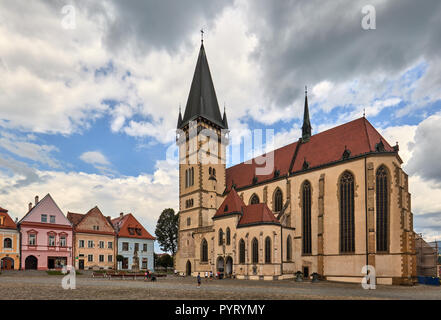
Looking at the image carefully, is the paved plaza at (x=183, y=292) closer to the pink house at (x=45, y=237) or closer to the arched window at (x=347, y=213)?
the arched window at (x=347, y=213)

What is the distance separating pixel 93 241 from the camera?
51.1m

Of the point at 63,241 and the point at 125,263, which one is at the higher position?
the point at 63,241

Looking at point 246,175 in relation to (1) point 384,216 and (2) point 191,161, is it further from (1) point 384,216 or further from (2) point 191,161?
(1) point 384,216

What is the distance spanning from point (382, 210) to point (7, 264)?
Answer: 44.4m

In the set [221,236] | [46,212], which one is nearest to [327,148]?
[221,236]

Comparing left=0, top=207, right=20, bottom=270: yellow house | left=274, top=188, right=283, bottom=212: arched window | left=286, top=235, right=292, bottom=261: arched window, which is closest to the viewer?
left=286, top=235, right=292, bottom=261: arched window

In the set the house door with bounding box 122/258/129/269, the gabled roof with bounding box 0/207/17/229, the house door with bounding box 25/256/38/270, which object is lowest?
the house door with bounding box 122/258/129/269

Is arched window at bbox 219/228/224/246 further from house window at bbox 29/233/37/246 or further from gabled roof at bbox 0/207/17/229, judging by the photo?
gabled roof at bbox 0/207/17/229

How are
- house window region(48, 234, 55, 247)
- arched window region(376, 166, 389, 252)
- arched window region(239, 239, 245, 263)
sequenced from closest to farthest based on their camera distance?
arched window region(376, 166, 389, 252) < arched window region(239, 239, 245, 263) < house window region(48, 234, 55, 247)

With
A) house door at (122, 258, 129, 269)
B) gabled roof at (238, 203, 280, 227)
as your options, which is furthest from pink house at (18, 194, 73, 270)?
gabled roof at (238, 203, 280, 227)

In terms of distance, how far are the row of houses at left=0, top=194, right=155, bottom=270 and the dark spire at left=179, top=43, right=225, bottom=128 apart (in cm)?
2026

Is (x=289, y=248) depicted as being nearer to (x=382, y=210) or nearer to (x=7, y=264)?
(x=382, y=210)

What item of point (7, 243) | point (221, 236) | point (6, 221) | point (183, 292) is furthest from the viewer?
point (221, 236)

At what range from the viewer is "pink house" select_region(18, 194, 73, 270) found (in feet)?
147
